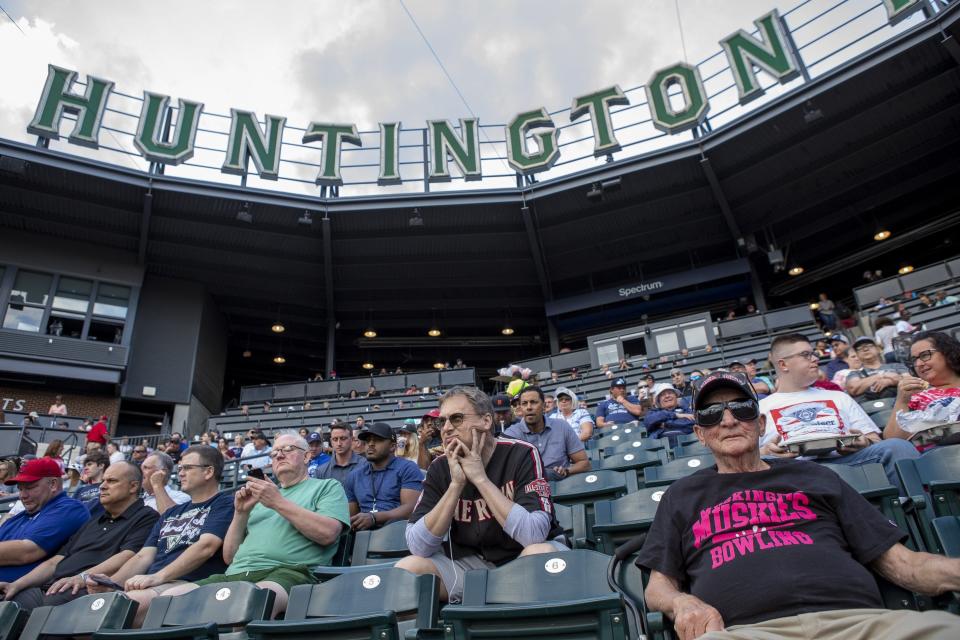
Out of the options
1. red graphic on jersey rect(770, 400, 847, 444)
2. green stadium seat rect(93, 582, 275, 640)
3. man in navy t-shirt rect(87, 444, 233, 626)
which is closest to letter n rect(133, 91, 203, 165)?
man in navy t-shirt rect(87, 444, 233, 626)

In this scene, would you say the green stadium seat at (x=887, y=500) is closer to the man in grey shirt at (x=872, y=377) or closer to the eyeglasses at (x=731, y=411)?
the eyeglasses at (x=731, y=411)

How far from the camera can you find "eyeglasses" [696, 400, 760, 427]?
2.18 m

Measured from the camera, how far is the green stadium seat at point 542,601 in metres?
2.02

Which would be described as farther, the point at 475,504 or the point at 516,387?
the point at 516,387

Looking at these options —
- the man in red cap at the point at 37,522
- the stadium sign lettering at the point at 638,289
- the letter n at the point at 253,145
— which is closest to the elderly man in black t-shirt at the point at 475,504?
the man in red cap at the point at 37,522

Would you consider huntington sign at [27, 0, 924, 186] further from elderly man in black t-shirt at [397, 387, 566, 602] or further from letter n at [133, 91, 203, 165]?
elderly man in black t-shirt at [397, 387, 566, 602]

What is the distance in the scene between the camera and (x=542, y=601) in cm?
229

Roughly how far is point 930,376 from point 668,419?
145 inches

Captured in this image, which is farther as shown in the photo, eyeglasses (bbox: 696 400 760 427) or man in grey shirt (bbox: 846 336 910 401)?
man in grey shirt (bbox: 846 336 910 401)

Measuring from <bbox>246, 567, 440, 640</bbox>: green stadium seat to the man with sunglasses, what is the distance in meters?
2.04

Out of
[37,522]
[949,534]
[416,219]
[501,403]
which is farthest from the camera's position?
[416,219]

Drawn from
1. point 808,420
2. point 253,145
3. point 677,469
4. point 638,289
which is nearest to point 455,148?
point 253,145

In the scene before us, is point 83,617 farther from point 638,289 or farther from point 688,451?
point 638,289

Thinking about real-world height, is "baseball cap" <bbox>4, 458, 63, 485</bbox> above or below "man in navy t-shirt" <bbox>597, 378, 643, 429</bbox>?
below
